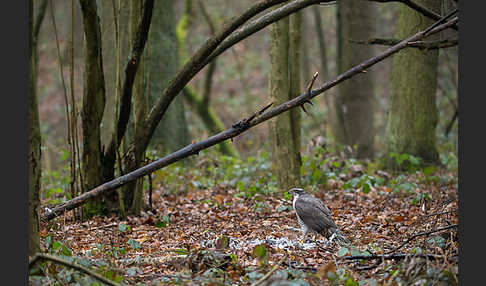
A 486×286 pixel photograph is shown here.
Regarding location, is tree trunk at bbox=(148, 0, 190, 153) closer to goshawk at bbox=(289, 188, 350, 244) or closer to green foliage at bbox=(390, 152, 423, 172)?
green foliage at bbox=(390, 152, 423, 172)

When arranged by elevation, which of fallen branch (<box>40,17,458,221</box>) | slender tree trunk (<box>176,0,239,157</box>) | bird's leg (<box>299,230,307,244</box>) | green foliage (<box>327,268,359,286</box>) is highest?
slender tree trunk (<box>176,0,239,157</box>)

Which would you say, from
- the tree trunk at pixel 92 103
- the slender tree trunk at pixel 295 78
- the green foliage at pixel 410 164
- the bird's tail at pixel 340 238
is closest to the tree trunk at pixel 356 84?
the green foliage at pixel 410 164

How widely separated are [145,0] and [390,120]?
5.90 m

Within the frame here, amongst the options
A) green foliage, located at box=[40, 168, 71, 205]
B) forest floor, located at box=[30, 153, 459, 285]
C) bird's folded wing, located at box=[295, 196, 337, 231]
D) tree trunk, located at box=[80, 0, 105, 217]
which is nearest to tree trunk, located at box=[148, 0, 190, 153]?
green foliage, located at box=[40, 168, 71, 205]

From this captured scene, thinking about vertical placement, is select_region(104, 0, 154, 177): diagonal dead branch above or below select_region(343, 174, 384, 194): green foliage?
above

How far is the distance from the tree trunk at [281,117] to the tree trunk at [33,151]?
4804mm

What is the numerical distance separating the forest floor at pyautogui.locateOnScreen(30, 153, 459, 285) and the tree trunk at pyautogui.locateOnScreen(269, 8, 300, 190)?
460mm

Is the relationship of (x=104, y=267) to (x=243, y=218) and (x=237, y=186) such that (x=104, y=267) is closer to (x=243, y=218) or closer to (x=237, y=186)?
(x=243, y=218)

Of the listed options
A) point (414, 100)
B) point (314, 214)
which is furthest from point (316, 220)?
point (414, 100)

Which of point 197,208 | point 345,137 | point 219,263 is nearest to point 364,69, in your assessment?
point 219,263

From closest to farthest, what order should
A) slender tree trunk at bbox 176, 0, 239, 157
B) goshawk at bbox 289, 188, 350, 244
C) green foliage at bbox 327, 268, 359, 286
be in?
green foliage at bbox 327, 268, 359, 286, goshawk at bbox 289, 188, 350, 244, slender tree trunk at bbox 176, 0, 239, 157

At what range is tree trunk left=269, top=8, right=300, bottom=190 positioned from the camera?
8234 millimetres

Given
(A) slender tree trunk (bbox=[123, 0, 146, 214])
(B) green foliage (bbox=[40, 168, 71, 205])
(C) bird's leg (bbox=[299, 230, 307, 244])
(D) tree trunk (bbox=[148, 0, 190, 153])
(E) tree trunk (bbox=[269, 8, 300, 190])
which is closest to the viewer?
(C) bird's leg (bbox=[299, 230, 307, 244])

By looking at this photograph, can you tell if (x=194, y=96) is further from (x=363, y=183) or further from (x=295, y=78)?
(x=363, y=183)
